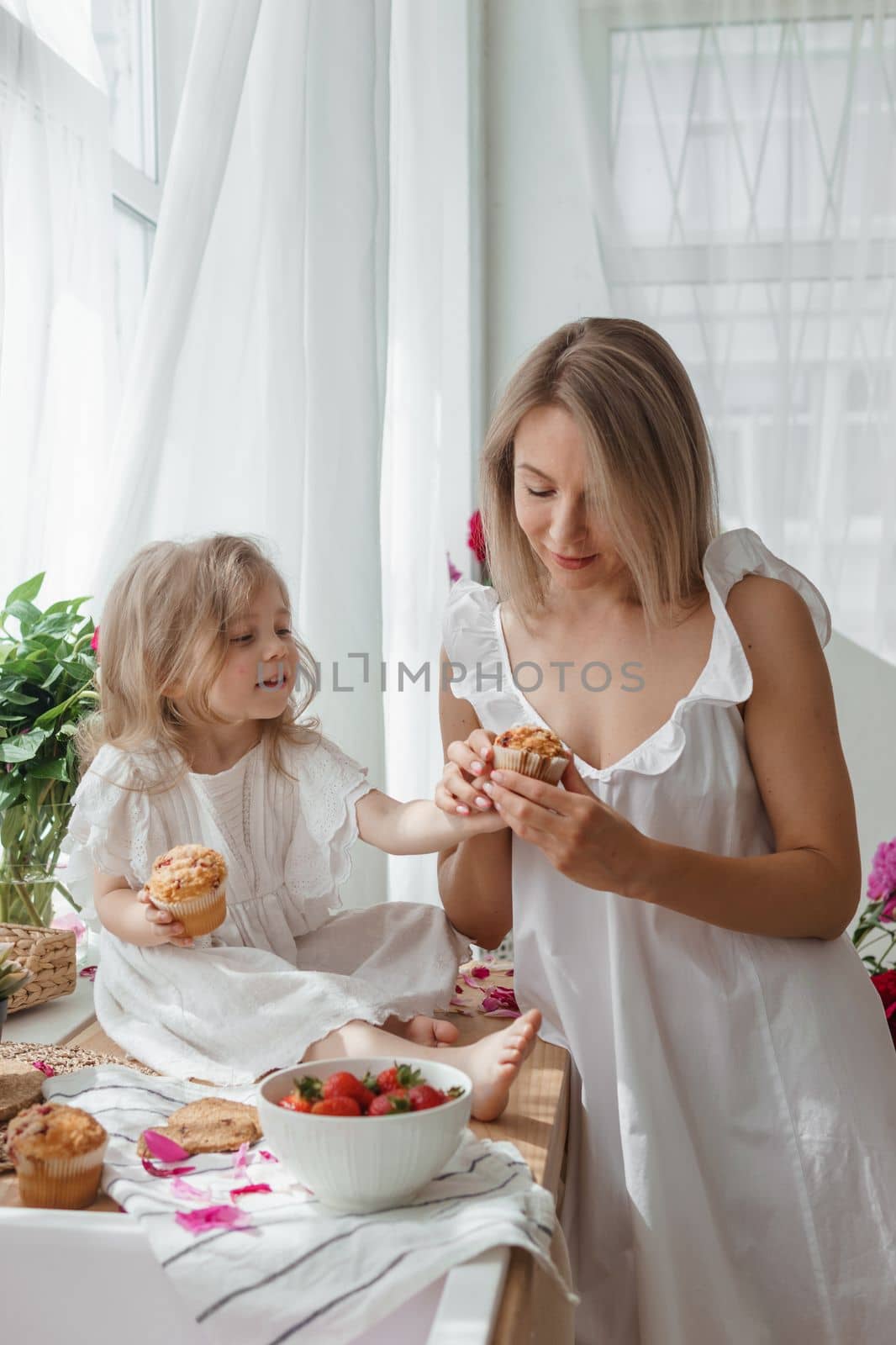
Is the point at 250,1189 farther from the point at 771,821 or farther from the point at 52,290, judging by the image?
the point at 52,290

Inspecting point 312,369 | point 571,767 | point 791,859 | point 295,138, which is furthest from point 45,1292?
point 295,138

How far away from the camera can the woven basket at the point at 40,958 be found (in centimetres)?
140

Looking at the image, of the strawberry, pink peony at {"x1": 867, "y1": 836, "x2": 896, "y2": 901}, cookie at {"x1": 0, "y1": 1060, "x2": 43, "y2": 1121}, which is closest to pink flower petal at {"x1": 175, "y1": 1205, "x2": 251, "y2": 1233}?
the strawberry

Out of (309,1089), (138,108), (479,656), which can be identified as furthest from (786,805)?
(138,108)

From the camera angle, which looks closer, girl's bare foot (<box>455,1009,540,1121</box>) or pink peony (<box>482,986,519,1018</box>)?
girl's bare foot (<box>455,1009,540,1121</box>)

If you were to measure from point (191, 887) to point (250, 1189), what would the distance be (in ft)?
1.15

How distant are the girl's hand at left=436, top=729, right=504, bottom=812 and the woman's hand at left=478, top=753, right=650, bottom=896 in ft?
0.17

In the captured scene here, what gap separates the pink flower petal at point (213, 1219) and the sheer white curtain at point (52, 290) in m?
0.82

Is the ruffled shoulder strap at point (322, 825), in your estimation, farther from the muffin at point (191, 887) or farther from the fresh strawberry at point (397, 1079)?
the fresh strawberry at point (397, 1079)

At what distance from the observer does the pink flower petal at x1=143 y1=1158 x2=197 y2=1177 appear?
3.16 ft

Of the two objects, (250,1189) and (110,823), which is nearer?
(250,1189)

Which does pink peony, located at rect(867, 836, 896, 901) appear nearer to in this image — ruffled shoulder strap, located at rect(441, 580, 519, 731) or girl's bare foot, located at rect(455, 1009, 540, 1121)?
ruffled shoulder strap, located at rect(441, 580, 519, 731)

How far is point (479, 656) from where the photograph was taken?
1.48 m

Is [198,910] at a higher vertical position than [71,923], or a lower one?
higher
